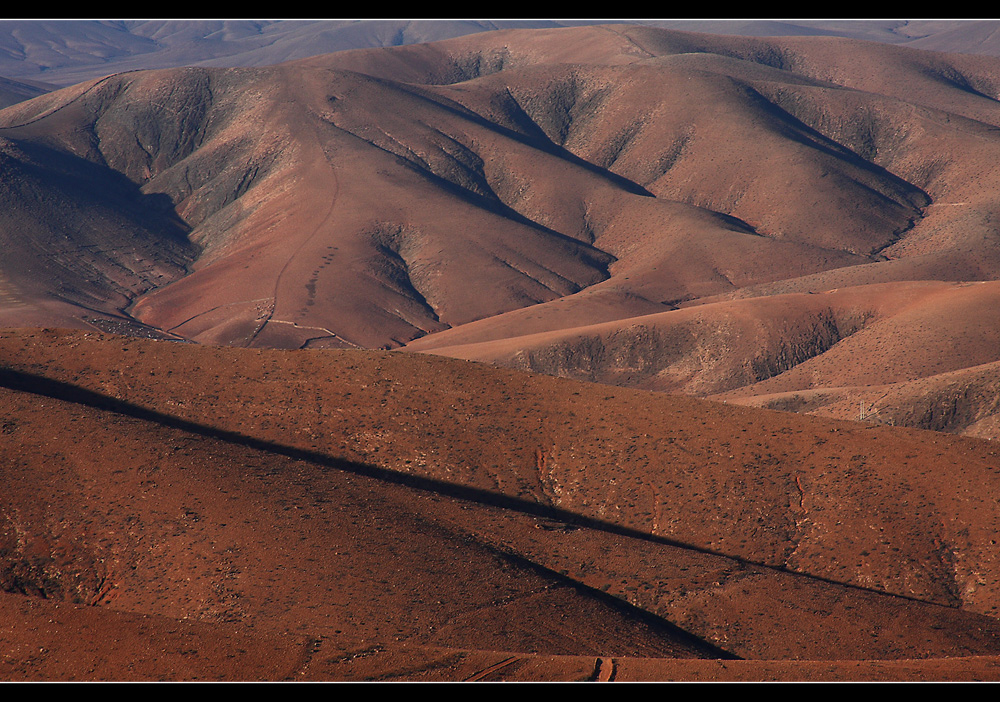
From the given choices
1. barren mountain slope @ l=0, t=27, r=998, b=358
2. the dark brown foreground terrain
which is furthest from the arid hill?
the dark brown foreground terrain

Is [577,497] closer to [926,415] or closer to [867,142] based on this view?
[926,415]

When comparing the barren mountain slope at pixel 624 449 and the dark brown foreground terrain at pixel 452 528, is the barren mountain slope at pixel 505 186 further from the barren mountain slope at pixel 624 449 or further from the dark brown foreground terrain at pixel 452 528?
the dark brown foreground terrain at pixel 452 528

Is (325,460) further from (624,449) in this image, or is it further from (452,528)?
(624,449)

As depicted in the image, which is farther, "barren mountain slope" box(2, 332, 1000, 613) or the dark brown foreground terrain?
"barren mountain slope" box(2, 332, 1000, 613)

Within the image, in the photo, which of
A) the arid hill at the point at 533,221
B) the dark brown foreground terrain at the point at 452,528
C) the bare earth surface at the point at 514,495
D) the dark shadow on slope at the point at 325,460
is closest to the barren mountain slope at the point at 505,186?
the arid hill at the point at 533,221

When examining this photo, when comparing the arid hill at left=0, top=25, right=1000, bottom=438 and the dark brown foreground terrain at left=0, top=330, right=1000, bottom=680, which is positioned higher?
the dark brown foreground terrain at left=0, top=330, right=1000, bottom=680

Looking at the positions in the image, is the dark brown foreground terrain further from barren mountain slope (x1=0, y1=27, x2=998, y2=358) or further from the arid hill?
barren mountain slope (x1=0, y1=27, x2=998, y2=358)

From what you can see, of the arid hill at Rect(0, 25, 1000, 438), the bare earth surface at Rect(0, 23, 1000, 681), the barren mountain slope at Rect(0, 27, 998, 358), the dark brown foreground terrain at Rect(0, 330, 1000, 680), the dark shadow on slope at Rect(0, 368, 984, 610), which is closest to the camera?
the dark brown foreground terrain at Rect(0, 330, 1000, 680)

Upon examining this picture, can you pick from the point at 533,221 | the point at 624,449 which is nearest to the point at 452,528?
the point at 624,449

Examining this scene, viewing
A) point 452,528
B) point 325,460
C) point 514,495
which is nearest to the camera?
point 452,528

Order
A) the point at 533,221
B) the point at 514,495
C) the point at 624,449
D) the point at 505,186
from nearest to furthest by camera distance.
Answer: the point at 514,495 → the point at 624,449 → the point at 533,221 → the point at 505,186
